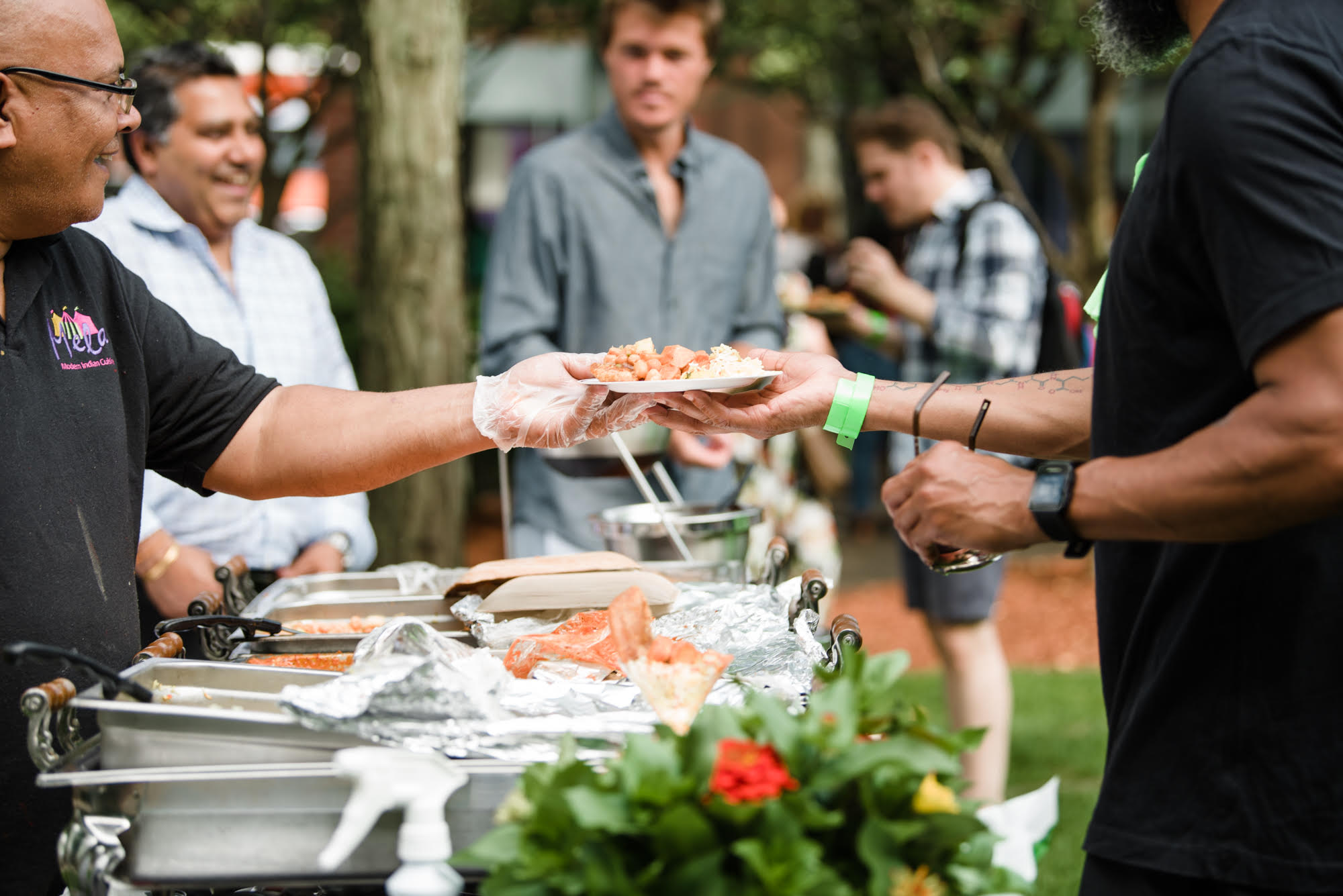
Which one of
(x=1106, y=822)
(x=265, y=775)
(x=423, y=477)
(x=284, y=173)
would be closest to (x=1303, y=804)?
(x=1106, y=822)

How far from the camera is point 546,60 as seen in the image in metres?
17.6

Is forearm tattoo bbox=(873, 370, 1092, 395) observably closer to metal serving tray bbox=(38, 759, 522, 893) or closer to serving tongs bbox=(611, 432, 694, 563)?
serving tongs bbox=(611, 432, 694, 563)

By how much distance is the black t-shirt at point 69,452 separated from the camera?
204 cm

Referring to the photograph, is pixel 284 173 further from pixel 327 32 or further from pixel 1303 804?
pixel 1303 804

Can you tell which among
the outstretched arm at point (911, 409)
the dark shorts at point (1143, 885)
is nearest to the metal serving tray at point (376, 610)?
the outstretched arm at point (911, 409)

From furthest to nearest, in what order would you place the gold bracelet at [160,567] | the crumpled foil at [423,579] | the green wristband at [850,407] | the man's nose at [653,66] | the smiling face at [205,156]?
the man's nose at [653,66]
the smiling face at [205,156]
the gold bracelet at [160,567]
the crumpled foil at [423,579]
the green wristband at [850,407]

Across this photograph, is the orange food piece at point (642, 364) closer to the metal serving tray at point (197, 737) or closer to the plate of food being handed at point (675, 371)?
the plate of food being handed at point (675, 371)

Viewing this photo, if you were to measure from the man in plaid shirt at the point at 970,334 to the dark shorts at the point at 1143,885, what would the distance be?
2.57 meters

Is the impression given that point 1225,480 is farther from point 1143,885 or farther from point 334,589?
point 334,589

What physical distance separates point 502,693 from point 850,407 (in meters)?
1.03

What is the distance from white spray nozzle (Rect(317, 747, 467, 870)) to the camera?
1522 mm

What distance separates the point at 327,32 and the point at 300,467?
9379 millimetres

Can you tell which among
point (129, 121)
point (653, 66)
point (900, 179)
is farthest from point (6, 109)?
point (900, 179)

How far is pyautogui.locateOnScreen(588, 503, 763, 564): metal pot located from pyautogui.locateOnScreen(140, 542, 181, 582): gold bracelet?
1157 mm
